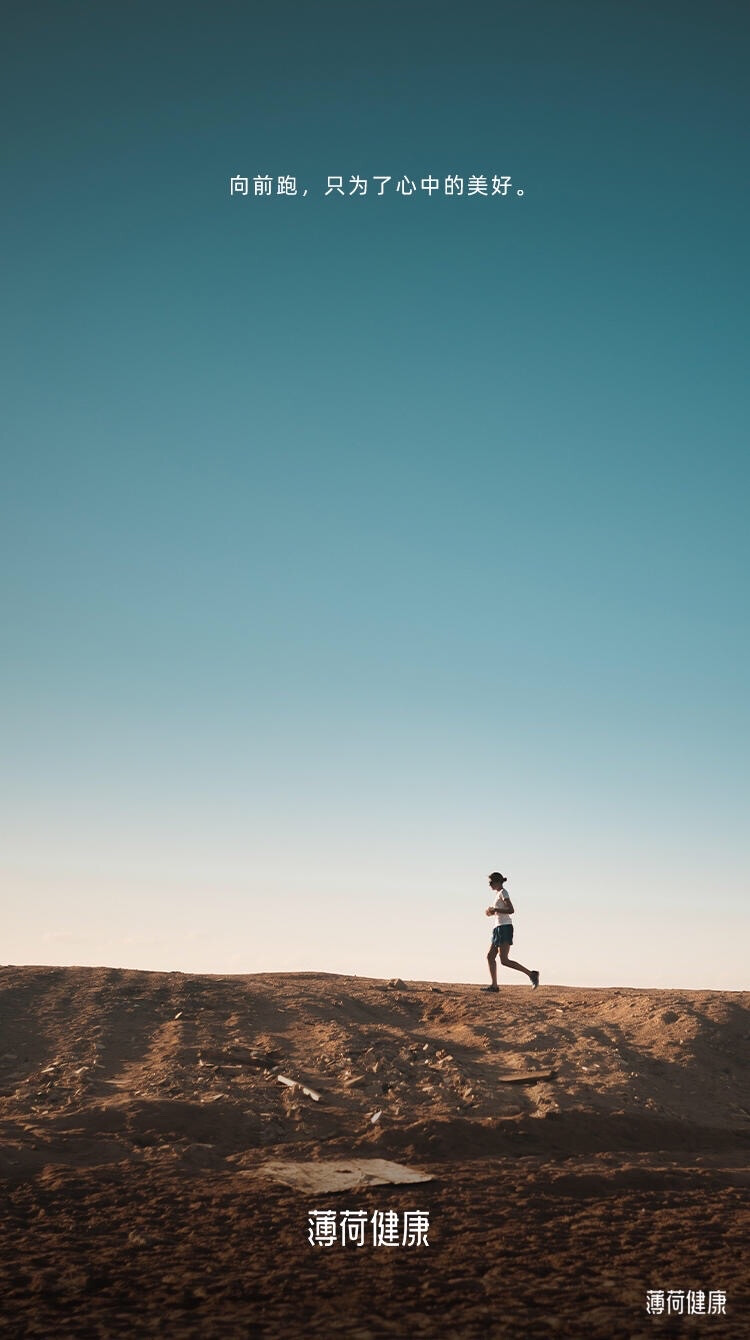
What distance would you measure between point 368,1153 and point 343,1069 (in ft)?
7.49

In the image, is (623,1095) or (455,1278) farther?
(623,1095)

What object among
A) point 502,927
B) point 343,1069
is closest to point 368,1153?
point 343,1069

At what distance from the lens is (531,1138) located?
10039mm

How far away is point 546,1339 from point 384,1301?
3.44 feet

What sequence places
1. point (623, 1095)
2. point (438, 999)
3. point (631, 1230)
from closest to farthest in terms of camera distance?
point (631, 1230) → point (623, 1095) → point (438, 999)

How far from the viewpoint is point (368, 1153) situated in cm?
927

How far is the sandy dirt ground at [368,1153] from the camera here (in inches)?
229

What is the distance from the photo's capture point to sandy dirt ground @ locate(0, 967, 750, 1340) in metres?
5.82

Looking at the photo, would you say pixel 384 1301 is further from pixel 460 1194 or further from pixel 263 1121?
pixel 263 1121

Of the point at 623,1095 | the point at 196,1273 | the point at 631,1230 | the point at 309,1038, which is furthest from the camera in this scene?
the point at 309,1038

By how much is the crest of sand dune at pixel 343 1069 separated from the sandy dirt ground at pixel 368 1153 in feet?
0.13

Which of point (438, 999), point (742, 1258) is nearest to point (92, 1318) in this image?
point (742, 1258)

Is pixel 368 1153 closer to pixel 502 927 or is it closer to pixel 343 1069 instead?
pixel 343 1069

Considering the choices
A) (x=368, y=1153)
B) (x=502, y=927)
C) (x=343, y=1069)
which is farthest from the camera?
(x=502, y=927)
